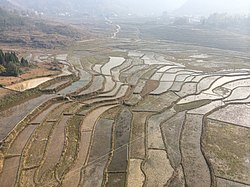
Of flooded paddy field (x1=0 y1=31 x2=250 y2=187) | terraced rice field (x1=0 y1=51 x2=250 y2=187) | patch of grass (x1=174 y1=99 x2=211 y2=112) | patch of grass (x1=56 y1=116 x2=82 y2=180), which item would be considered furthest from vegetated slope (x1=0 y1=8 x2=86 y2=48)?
patch of grass (x1=56 y1=116 x2=82 y2=180)

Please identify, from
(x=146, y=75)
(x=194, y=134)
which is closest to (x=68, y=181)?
(x=194, y=134)

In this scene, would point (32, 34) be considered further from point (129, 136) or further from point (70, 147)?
point (70, 147)

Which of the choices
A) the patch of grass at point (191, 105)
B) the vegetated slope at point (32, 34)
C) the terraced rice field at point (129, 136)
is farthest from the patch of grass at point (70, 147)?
the vegetated slope at point (32, 34)

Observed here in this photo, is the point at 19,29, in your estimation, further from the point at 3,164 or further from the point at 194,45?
the point at 3,164

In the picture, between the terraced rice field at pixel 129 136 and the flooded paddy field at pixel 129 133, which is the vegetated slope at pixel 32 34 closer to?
the flooded paddy field at pixel 129 133

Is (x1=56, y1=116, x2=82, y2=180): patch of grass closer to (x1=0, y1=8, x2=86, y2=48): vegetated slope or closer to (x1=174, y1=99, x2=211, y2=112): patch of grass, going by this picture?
(x1=174, y1=99, x2=211, y2=112): patch of grass

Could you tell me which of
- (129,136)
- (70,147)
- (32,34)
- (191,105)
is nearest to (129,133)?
(129,136)

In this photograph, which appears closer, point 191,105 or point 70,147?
point 70,147
